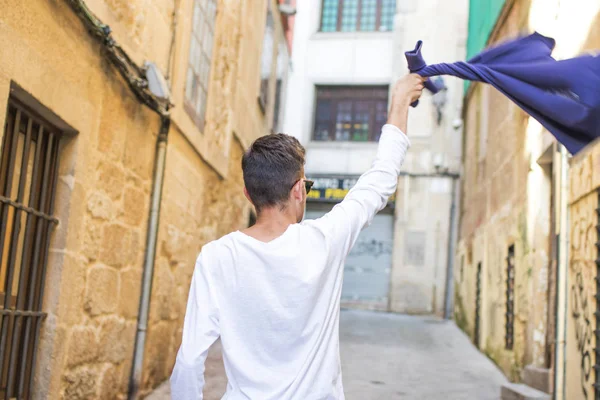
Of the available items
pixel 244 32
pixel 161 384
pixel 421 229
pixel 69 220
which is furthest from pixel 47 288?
pixel 421 229

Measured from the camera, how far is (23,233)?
4164 millimetres

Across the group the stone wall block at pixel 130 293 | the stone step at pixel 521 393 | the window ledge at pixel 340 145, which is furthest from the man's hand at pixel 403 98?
the window ledge at pixel 340 145

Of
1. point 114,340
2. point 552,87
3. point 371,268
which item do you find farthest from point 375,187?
point 371,268

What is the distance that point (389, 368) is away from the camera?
347 inches

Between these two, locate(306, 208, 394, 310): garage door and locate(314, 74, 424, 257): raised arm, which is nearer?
locate(314, 74, 424, 257): raised arm

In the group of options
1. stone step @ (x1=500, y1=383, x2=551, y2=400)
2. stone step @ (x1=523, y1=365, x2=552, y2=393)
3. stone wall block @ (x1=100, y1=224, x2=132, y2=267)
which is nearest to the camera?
stone wall block @ (x1=100, y1=224, x2=132, y2=267)

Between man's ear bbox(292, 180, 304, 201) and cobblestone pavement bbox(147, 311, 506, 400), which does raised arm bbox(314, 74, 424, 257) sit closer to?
man's ear bbox(292, 180, 304, 201)

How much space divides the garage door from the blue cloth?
51.0ft

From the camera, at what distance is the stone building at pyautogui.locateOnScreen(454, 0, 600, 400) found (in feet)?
18.7

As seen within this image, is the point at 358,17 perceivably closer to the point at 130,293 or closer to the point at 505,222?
the point at 505,222

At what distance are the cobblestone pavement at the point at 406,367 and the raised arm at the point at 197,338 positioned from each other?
448cm

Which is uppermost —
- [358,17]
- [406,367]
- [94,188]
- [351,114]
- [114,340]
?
[358,17]

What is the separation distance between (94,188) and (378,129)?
1540 centimetres

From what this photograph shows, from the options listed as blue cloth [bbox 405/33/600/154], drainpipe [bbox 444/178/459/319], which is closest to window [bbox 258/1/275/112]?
drainpipe [bbox 444/178/459/319]
